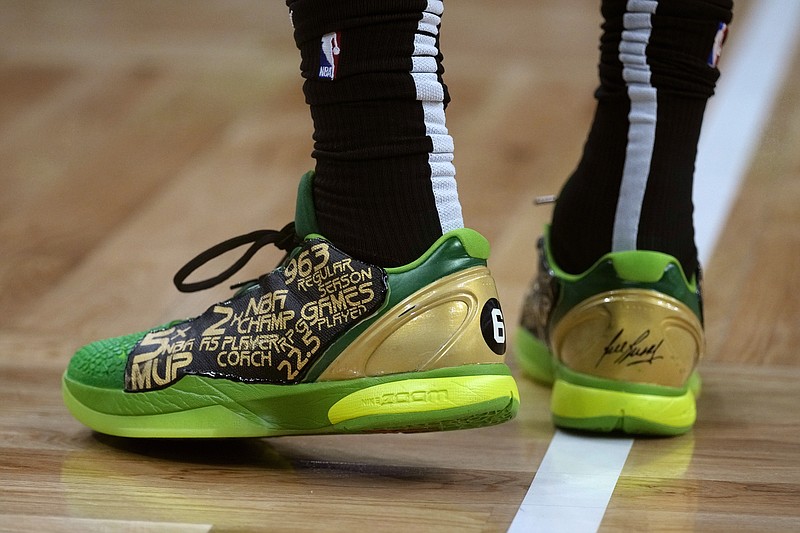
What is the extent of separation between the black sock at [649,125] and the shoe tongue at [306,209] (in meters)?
0.33

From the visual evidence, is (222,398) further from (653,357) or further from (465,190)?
(465,190)

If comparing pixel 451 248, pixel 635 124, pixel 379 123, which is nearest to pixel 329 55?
pixel 379 123

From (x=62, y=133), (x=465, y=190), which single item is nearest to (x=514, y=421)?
(x=465, y=190)

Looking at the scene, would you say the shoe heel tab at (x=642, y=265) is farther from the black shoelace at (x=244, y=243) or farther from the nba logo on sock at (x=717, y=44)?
the black shoelace at (x=244, y=243)

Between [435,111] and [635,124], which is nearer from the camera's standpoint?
[435,111]

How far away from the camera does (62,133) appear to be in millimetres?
2449

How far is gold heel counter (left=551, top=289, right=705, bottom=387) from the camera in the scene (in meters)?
1.17

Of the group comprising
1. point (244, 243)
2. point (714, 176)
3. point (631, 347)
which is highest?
point (244, 243)

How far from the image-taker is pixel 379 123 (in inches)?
40.4

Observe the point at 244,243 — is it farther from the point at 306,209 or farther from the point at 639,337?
the point at 639,337

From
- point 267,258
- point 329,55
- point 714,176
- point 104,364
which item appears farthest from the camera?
point 714,176

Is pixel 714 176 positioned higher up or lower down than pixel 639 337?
lower down

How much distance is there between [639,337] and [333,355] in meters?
0.34

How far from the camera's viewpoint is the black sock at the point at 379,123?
100 centimetres
